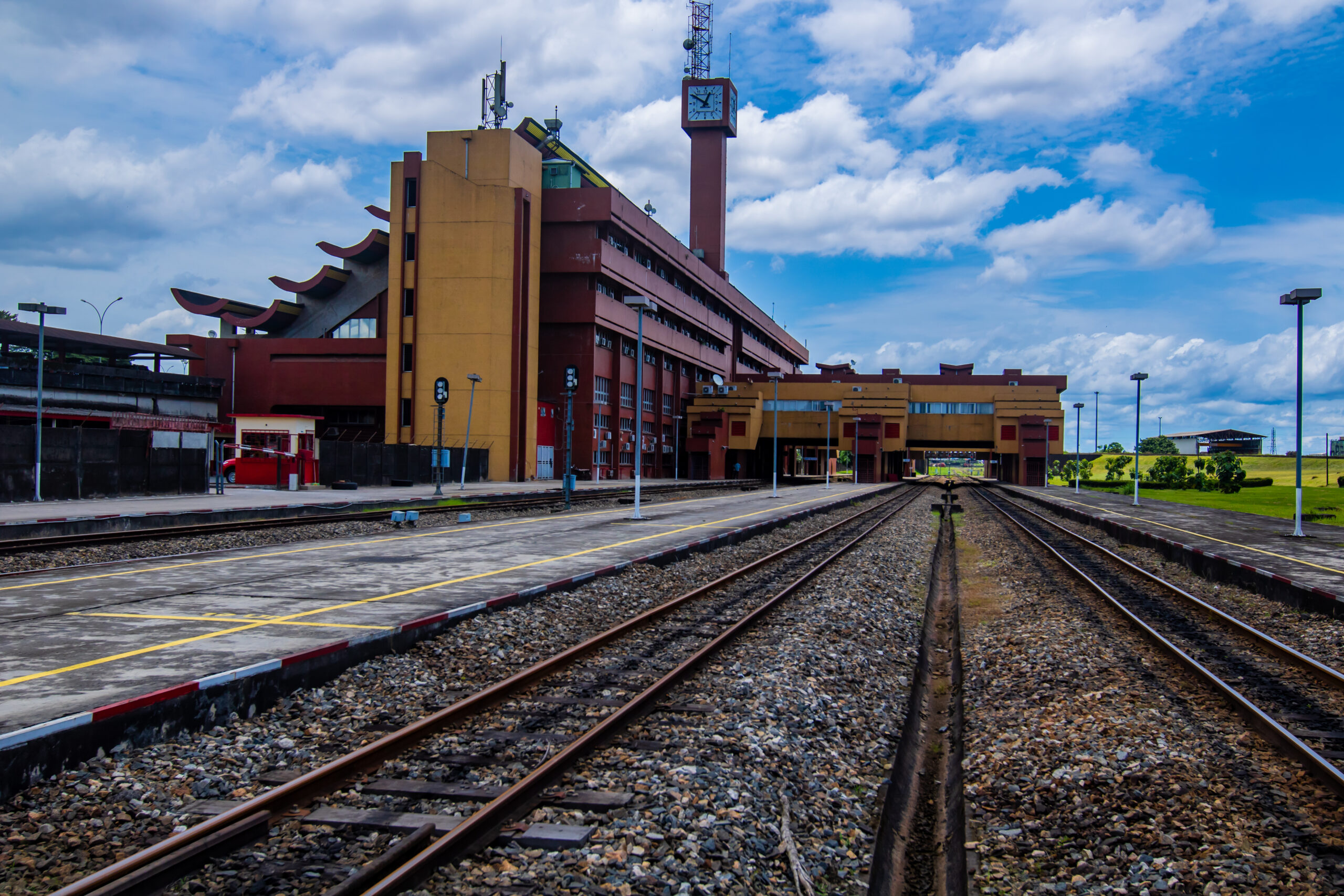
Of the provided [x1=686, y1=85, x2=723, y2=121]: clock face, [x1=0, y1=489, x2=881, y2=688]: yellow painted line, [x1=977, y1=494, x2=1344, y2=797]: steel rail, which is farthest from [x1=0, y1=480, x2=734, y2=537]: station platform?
[x1=686, y1=85, x2=723, y2=121]: clock face

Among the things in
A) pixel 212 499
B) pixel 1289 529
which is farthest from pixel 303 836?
pixel 1289 529

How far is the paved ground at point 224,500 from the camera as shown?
23.5m

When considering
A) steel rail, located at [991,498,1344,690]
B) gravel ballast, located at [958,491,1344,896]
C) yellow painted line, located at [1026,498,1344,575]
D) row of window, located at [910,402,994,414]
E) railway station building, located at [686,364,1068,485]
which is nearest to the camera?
gravel ballast, located at [958,491,1344,896]

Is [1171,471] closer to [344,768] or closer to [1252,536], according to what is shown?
[1252,536]

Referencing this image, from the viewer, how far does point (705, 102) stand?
97.1 m

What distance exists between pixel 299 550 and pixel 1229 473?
60.6 meters

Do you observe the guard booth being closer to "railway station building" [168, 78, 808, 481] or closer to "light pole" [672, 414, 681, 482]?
"railway station building" [168, 78, 808, 481]

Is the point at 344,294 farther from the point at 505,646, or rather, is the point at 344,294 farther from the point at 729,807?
the point at 729,807

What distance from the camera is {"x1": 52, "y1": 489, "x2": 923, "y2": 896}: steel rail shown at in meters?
4.14

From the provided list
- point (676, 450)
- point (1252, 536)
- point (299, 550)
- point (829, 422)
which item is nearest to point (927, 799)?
point (299, 550)

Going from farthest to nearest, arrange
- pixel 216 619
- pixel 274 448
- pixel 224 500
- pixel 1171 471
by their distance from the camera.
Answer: pixel 1171 471
pixel 274 448
pixel 224 500
pixel 216 619

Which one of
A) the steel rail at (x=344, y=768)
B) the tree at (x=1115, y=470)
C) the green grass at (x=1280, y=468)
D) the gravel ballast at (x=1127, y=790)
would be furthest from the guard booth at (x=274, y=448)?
the tree at (x=1115, y=470)

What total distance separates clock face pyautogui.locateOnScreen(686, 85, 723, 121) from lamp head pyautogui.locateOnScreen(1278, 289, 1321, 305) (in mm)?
80803

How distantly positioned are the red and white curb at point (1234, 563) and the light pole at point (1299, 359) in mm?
3579
